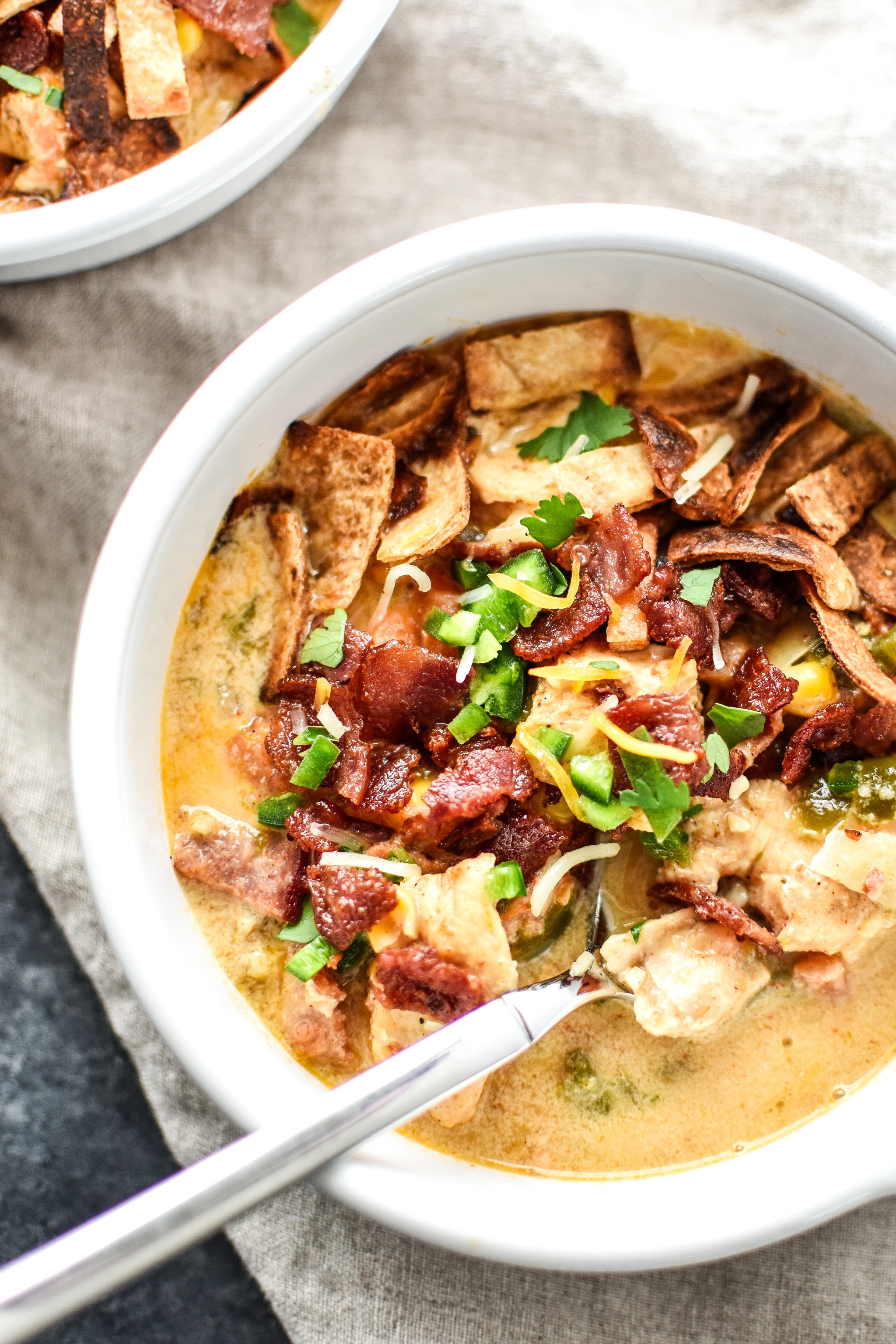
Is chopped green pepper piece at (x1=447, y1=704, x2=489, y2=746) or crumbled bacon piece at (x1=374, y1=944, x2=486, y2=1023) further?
chopped green pepper piece at (x1=447, y1=704, x2=489, y2=746)

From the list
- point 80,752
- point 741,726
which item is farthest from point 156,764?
point 741,726

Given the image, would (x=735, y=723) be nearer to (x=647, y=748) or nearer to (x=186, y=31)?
(x=647, y=748)

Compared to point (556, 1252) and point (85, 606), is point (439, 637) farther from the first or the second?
point (556, 1252)

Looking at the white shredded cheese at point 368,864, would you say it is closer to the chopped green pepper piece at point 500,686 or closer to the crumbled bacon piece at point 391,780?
the crumbled bacon piece at point 391,780

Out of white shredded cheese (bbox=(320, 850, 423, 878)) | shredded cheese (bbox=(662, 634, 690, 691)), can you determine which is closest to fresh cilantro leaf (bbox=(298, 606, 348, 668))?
white shredded cheese (bbox=(320, 850, 423, 878))

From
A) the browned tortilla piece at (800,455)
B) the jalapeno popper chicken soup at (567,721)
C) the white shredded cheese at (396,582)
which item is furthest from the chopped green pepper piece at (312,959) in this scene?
the browned tortilla piece at (800,455)

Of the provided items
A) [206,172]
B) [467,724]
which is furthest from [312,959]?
[206,172]

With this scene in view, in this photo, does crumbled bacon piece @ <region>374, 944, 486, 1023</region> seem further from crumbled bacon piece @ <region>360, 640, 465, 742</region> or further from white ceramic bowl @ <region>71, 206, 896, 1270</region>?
crumbled bacon piece @ <region>360, 640, 465, 742</region>
